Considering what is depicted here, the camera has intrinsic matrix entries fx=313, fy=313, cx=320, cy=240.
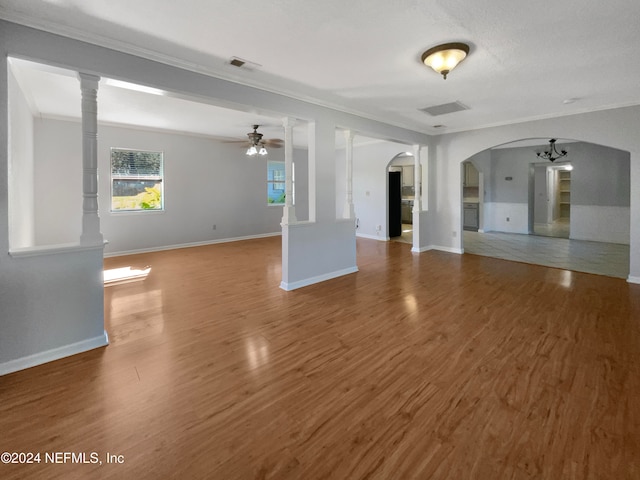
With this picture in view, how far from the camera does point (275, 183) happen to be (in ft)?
29.8

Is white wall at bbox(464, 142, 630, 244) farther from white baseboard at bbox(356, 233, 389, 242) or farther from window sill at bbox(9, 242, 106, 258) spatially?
window sill at bbox(9, 242, 106, 258)

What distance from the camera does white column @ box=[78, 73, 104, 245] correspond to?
260 cm

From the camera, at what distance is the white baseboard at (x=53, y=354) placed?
231 centimetres

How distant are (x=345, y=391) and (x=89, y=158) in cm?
276

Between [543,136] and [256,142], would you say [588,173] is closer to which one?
[543,136]

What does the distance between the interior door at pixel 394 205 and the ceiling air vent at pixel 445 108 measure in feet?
11.6

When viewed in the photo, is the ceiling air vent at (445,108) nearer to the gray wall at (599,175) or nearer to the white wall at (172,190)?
the white wall at (172,190)

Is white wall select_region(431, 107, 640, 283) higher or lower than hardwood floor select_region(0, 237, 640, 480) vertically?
higher

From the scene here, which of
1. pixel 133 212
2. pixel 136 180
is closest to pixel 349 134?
pixel 136 180

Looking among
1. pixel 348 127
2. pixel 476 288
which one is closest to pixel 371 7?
pixel 348 127

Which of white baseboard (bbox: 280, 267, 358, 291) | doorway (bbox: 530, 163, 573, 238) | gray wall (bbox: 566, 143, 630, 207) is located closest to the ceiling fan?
white baseboard (bbox: 280, 267, 358, 291)

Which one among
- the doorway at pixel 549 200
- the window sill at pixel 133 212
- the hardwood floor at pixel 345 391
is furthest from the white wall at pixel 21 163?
the doorway at pixel 549 200

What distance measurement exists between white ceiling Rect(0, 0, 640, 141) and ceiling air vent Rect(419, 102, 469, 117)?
278 millimetres

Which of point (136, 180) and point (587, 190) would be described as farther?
point (587, 190)
